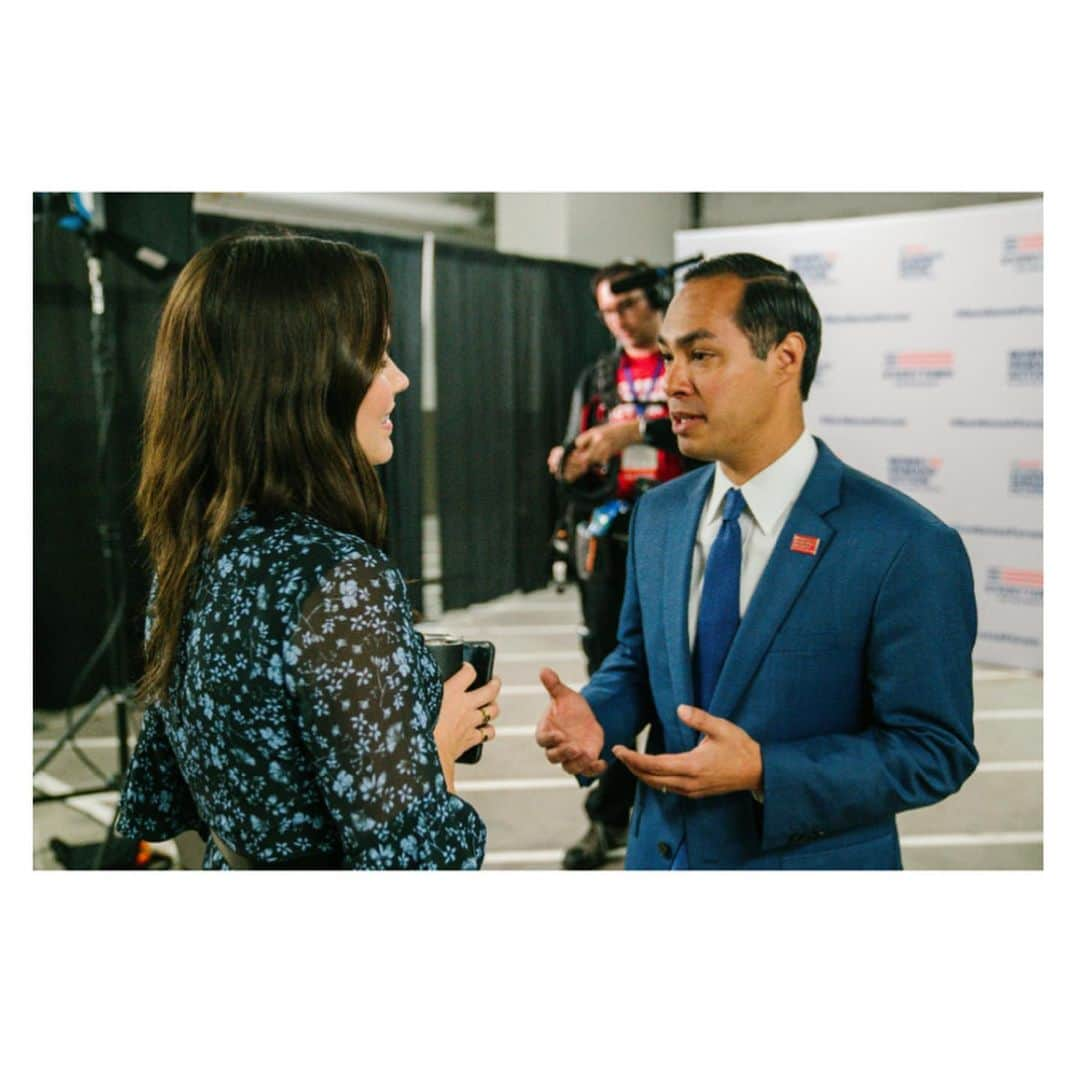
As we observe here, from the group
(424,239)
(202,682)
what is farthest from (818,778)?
(424,239)

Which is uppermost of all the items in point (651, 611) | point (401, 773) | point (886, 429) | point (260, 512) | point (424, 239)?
point (424, 239)

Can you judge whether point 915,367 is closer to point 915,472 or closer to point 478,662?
point 915,472

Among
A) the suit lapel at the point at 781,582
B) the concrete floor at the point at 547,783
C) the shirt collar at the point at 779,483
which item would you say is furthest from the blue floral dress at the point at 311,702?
the concrete floor at the point at 547,783

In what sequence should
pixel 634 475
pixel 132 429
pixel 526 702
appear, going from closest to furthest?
pixel 634 475, pixel 526 702, pixel 132 429

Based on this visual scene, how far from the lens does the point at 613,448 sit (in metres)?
2.15

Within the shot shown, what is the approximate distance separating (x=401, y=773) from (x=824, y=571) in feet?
2.24

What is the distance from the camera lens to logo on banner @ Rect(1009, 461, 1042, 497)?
79.7 inches

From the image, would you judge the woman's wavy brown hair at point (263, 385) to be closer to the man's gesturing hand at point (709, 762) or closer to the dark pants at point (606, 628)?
the man's gesturing hand at point (709, 762)

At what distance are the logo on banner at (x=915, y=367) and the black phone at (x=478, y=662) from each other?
1471 mm

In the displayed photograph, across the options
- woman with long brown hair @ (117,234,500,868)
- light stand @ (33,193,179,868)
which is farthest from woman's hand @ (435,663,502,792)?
light stand @ (33,193,179,868)

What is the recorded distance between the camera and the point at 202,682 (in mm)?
1107

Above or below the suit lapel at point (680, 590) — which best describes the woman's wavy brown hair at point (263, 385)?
above

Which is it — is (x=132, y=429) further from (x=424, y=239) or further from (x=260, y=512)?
(x=260, y=512)

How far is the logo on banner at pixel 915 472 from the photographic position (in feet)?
7.30
